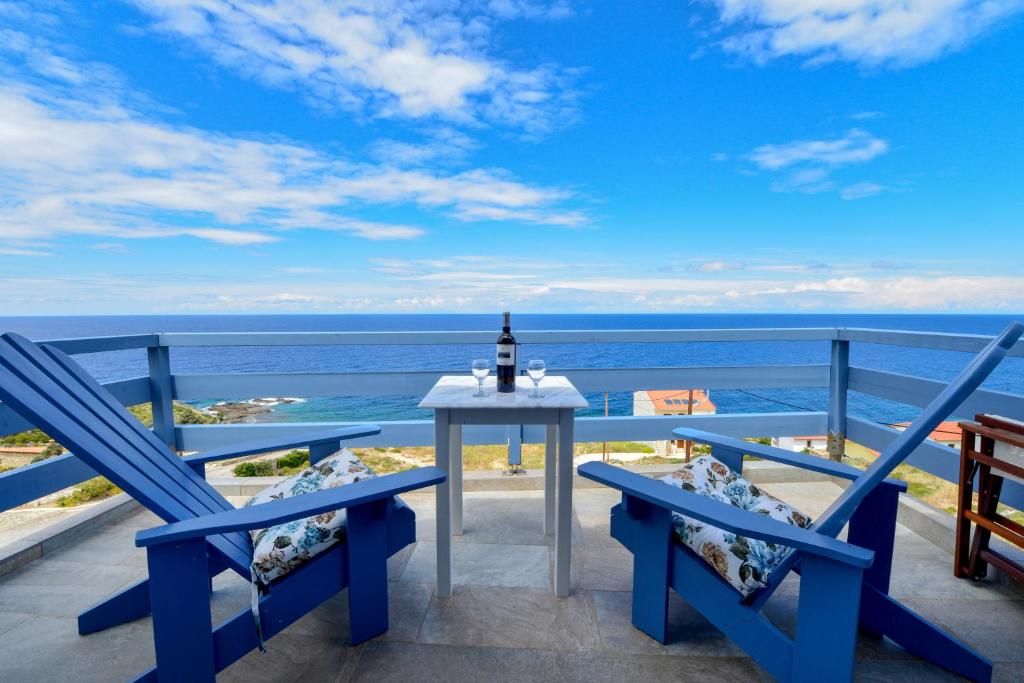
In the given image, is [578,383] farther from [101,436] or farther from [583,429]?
[101,436]

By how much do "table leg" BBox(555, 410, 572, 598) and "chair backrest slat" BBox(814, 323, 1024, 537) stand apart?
0.83 metres

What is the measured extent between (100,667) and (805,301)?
41.9 meters

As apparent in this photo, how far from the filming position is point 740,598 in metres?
1.26

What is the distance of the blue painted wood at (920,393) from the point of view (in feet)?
6.88

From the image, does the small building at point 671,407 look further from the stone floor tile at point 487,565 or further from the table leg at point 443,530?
the table leg at point 443,530

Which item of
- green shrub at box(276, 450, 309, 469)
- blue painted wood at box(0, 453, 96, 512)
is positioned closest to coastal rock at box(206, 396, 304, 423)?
green shrub at box(276, 450, 309, 469)

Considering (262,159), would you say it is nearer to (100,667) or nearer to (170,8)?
(170,8)

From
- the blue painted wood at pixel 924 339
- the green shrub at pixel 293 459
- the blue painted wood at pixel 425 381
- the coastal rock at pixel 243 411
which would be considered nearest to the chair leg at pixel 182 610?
the blue painted wood at pixel 425 381

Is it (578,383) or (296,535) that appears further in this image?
(578,383)

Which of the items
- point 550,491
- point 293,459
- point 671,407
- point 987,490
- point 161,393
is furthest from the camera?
point 671,407

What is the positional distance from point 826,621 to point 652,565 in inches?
19.3

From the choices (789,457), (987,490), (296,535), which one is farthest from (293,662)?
(987,490)

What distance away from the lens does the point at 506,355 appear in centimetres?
199

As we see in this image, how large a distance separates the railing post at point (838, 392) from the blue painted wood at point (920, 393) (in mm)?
65
